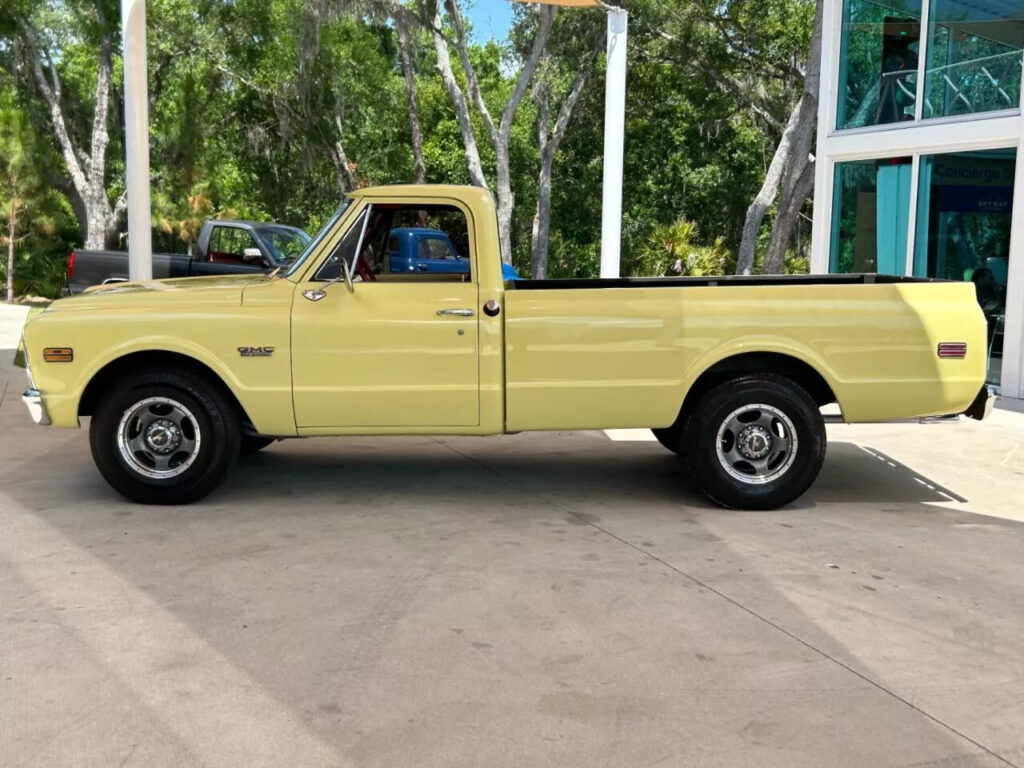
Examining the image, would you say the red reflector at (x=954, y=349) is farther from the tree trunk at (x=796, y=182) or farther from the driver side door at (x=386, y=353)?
the tree trunk at (x=796, y=182)

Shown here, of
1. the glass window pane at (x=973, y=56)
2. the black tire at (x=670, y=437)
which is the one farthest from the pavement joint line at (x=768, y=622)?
the glass window pane at (x=973, y=56)

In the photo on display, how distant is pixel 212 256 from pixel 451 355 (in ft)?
31.8

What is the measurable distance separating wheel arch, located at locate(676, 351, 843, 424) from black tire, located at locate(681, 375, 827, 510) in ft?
0.31

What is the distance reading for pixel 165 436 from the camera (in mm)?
6590

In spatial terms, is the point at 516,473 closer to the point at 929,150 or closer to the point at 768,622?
the point at 768,622

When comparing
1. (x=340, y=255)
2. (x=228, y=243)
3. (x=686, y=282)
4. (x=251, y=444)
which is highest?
(x=228, y=243)

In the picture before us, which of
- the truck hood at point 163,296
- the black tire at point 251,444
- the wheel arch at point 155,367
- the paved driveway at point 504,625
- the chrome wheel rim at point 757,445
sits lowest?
the paved driveway at point 504,625

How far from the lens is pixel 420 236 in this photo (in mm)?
6816

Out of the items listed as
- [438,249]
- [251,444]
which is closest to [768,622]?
[438,249]

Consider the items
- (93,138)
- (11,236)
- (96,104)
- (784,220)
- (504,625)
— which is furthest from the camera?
(96,104)

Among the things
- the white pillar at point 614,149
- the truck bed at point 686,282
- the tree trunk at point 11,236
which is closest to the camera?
the truck bed at point 686,282

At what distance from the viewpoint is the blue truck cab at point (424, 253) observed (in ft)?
21.7

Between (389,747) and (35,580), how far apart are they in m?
2.48

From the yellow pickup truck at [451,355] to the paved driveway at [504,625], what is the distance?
0.53m
